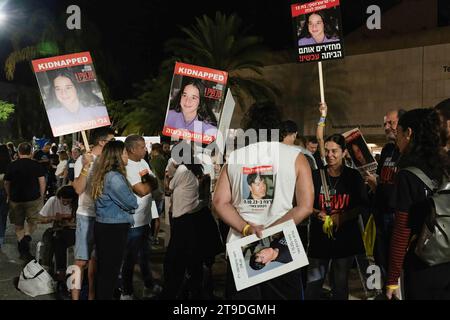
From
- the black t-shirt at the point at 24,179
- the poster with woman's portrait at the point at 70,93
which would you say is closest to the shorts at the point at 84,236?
the poster with woman's portrait at the point at 70,93

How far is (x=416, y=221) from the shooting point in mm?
3434

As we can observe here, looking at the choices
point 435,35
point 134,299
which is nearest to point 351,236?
point 134,299

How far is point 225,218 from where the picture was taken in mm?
3871

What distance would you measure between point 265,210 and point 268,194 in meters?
0.12

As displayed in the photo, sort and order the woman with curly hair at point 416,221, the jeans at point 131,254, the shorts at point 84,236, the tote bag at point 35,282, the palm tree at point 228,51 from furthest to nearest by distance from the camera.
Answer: the palm tree at point 228,51, the tote bag at point 35,282, the jeans at point 131,254, the shorts at point 84,236, the woman with curly hair at point 416,221

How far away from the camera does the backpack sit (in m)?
3.26

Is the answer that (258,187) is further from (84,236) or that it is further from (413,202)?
(84,236)

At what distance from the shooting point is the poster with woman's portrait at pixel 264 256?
148 inches

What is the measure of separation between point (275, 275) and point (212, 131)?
4017 mm

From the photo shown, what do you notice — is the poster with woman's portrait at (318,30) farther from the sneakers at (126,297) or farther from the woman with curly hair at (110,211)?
the sneakers at (126,297)

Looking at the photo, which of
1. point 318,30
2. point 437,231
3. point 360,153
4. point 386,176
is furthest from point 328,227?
point 318,30

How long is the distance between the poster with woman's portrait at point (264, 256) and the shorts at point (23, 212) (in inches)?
234

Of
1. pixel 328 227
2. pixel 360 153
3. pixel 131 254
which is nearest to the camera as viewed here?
pixel 328 227
